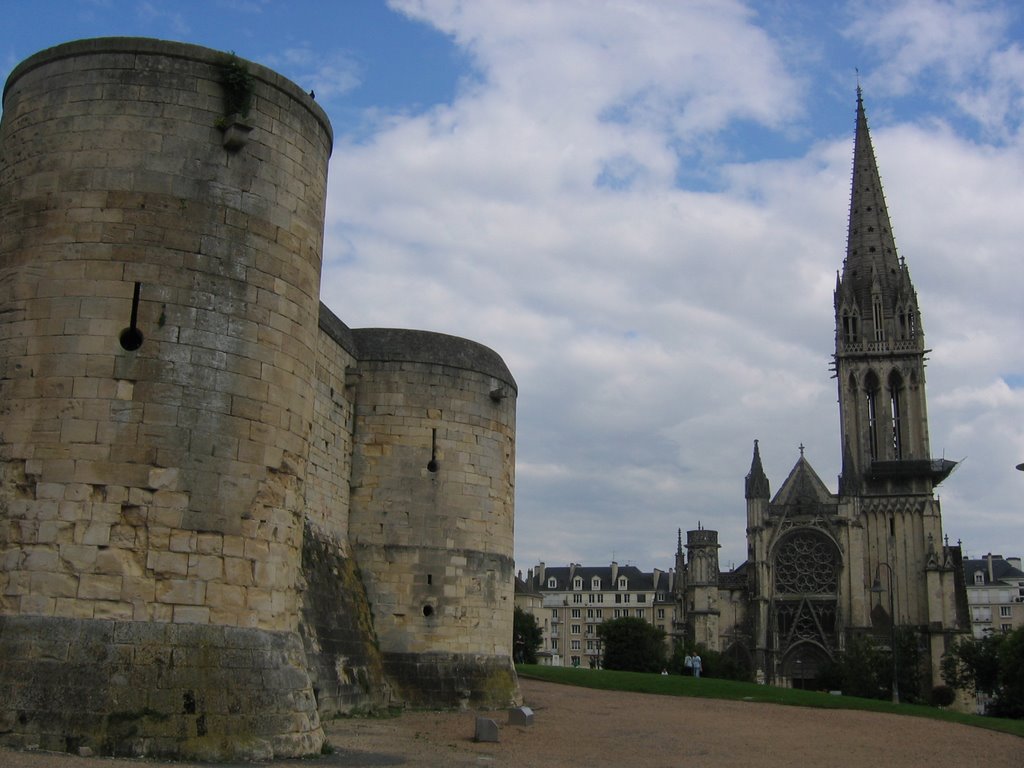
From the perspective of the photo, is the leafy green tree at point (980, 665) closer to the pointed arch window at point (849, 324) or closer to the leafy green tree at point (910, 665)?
the leafy green tree at point (910, 665)

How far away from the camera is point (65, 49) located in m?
10.5

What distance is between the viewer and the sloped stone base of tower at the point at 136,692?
8.76 metres

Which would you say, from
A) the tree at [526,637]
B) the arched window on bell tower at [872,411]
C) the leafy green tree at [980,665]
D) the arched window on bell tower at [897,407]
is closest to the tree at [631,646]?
the tree at [526,637]

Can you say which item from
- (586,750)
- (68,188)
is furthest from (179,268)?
(586,750)

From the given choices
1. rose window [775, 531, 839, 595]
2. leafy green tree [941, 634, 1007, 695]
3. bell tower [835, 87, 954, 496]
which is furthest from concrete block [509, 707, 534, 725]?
bell tower [835, 87, 954, 496]

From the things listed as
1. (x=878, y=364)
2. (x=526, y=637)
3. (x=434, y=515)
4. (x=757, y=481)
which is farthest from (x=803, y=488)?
(x=434, y=515)

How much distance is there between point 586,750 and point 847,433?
66.0m

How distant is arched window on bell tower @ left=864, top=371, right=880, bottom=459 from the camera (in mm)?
75312

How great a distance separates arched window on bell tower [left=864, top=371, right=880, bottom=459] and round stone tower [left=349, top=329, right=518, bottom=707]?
5996cm

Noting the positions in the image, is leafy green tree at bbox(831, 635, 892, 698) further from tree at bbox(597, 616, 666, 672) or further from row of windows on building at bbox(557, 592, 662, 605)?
row of windows on building at bbox(557, 592, 662, 605)

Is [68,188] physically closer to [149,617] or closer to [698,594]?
[149,617]

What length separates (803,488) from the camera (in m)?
74.2

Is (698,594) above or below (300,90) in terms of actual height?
below

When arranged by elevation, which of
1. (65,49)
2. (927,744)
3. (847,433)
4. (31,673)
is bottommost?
(927,744)
